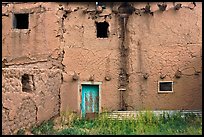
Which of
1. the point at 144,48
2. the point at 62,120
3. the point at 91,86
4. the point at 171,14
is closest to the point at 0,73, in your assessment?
the point at 62,120

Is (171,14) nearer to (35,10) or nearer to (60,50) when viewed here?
(60,50)

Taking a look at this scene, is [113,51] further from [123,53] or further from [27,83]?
[27,83]

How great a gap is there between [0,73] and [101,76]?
4836mm

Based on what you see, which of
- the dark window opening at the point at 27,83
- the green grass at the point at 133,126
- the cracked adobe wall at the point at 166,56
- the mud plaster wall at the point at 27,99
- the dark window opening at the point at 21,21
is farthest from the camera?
the dark window opening at the point at 21,21

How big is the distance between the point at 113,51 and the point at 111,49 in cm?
12

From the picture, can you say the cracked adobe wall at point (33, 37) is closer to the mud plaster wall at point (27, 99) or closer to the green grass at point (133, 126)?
the mud plaster wall at point (27, 99)

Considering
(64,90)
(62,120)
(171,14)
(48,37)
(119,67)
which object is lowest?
(62,120)

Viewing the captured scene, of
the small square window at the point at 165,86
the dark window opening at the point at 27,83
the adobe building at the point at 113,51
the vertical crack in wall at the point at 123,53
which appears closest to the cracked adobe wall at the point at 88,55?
the adobe building at the point at 113,51

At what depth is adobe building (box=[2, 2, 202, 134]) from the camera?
13.5 metres

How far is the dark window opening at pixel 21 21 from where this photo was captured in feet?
46.5

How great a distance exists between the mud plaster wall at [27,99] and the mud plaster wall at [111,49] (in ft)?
3.29

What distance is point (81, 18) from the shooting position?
1398cm

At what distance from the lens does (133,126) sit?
38.3 ft

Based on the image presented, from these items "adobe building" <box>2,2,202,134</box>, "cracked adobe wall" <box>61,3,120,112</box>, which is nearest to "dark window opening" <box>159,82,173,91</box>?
"adobe building" <box>2,2,202,134</box>
